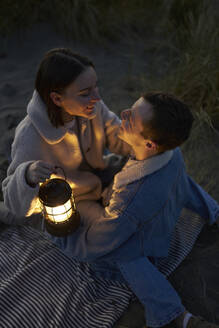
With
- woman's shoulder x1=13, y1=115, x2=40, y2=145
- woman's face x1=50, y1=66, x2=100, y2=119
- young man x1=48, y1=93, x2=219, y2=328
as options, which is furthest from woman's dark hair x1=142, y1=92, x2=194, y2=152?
woman's shoulder x1=13, y1=115, x2=40, y2=145

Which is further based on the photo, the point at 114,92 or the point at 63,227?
the point at 114,92

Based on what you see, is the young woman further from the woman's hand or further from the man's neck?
the man's neck

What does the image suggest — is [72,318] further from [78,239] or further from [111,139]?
[111,139]

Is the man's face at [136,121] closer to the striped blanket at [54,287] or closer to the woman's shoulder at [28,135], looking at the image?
the woman's shoulder at [28,135]

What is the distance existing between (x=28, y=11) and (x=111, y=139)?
3.15m

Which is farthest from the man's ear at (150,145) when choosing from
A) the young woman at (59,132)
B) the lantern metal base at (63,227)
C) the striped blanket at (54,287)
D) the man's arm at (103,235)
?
the striped blanket at (54,287)

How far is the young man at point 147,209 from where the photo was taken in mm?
1857

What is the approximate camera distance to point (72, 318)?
2068mm

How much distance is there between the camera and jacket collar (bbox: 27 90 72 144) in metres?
2.08

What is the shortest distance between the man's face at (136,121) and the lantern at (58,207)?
51 centimetres

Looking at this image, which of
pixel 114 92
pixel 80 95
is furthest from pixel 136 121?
pixel 114 92

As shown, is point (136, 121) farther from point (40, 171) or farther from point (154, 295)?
point (154, 295)

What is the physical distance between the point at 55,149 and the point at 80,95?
48 cm

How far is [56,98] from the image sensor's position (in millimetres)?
2029
